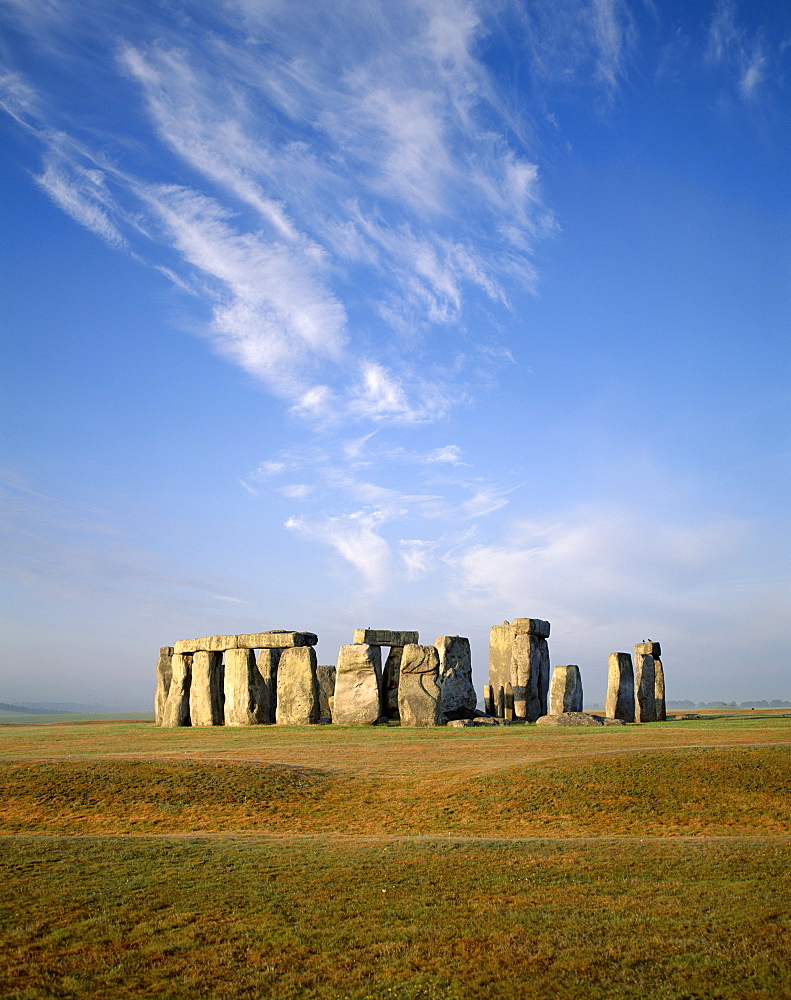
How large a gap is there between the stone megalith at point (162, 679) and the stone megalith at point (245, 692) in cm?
469

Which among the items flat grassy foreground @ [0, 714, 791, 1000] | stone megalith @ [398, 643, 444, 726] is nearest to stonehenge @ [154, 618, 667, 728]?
stone megalith @ [398, 643, 444, 726]

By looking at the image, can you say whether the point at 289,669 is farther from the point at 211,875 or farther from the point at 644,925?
the point at 644,925

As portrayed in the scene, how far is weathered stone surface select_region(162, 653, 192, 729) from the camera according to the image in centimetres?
3164

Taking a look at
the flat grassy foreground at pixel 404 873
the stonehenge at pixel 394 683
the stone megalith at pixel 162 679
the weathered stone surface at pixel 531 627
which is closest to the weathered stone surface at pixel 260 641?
the stonehenge at pixel 394 683

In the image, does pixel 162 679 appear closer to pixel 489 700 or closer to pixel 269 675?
pixel 269 675

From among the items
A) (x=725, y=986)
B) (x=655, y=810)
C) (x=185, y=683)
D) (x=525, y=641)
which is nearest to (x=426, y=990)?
(x=725, y=986)

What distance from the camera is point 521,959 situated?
21.6ft

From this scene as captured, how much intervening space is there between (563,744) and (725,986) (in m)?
14.1

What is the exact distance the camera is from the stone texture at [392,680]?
2877cm

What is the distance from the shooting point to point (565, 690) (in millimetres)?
30172

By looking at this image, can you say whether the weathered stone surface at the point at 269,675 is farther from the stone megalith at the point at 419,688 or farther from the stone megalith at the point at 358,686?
the stone megalith at the point at 419,688

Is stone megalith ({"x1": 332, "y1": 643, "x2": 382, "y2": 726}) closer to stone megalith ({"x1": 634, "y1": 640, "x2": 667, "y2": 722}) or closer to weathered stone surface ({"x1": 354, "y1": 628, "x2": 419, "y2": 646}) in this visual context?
weathered stone surface ({"x1": 354, "y1": 628, "x2": 419, "y2": 646})

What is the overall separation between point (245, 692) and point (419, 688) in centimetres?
669

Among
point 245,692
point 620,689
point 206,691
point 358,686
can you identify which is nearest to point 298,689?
point 245,692
